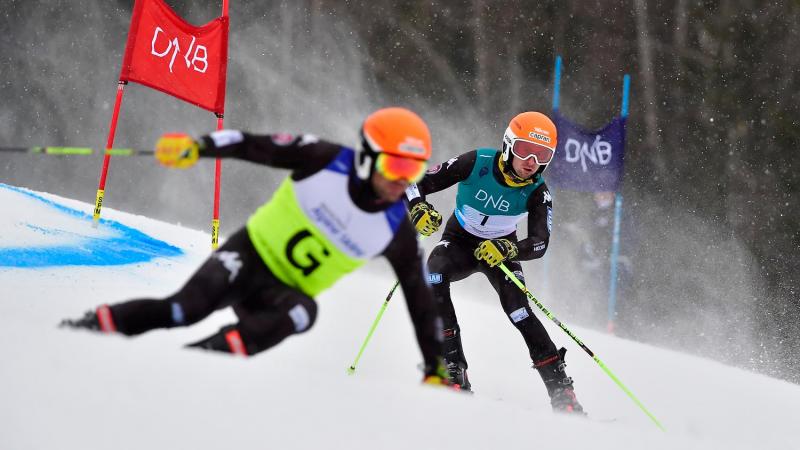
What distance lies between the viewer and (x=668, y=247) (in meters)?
13.6

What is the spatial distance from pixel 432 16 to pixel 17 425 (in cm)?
1480

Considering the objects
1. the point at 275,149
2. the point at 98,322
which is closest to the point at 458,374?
the point at 275,149

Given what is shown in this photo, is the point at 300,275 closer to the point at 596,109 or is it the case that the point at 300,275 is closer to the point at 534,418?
the point at 534,418

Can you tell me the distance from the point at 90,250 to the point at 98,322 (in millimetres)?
3079

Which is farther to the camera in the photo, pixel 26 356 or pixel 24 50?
pixel 24 50

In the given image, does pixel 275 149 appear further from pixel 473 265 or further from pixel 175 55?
pixel 175 55

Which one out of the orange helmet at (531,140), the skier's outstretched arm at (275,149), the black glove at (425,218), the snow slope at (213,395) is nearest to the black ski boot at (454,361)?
the black glove at (425,218)

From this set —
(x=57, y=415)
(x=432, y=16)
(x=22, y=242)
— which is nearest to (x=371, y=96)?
(x=432, y=16)

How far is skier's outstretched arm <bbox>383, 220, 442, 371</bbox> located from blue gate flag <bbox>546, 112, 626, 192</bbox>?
221 inches

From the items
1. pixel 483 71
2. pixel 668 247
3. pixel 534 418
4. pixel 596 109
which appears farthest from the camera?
pixel 483 71

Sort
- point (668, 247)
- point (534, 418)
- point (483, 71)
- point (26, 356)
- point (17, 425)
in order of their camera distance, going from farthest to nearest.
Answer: point (483, 71) < point (668, 247) < point (534, 418) < point (26, 356) < point (17, 425)

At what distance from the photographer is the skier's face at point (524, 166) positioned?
479cm

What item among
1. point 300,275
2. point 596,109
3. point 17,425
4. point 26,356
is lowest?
point 17,425

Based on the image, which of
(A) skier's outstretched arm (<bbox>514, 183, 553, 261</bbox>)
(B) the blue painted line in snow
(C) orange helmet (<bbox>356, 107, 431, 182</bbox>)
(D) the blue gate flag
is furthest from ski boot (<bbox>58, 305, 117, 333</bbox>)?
(D) the blue gate flag
